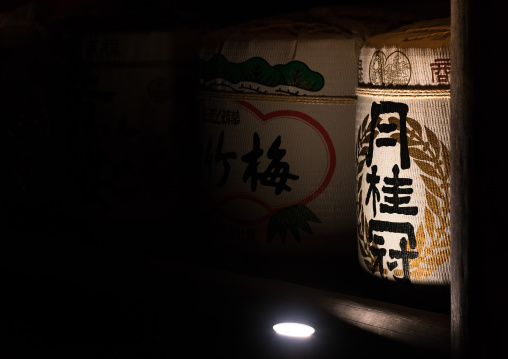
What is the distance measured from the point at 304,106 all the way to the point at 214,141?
50 centimetres

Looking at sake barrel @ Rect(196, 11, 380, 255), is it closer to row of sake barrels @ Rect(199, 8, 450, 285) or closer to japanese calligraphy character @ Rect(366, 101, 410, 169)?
row of sake barrels @ Rect(199, 8, 450, 285)

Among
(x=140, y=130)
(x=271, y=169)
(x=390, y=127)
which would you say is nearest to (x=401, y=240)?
(x=390, y=127)

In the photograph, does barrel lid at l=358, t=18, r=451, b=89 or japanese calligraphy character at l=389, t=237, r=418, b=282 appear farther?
japanese calligraphy character at l=389, t=237, r=418, b=282

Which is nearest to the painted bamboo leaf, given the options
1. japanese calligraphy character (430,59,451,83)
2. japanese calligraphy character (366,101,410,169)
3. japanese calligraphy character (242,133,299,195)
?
japanese calligraphy character (242,133,299,195)

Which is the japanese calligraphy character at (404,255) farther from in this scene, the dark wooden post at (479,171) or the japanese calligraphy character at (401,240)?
the dark wooden post at (479,171)

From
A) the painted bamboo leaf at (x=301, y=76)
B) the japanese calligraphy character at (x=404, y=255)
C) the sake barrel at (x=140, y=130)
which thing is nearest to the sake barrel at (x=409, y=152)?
the japanese calligraphy character at (x=404, y=255)

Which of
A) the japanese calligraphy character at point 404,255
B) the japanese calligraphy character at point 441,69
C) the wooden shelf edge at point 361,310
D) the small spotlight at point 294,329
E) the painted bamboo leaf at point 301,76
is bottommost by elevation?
the small spotlight at point 294,329

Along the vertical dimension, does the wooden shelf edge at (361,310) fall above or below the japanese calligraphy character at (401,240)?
below

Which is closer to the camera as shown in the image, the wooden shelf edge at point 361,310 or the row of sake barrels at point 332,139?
the wooden shelf edge at point 361,310

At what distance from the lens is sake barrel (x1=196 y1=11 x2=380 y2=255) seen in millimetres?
3334

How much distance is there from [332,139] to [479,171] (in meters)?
1.21

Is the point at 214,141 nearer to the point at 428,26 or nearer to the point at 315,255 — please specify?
the point at 315,255

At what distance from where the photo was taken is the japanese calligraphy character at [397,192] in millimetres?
2879

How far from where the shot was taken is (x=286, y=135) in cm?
338
